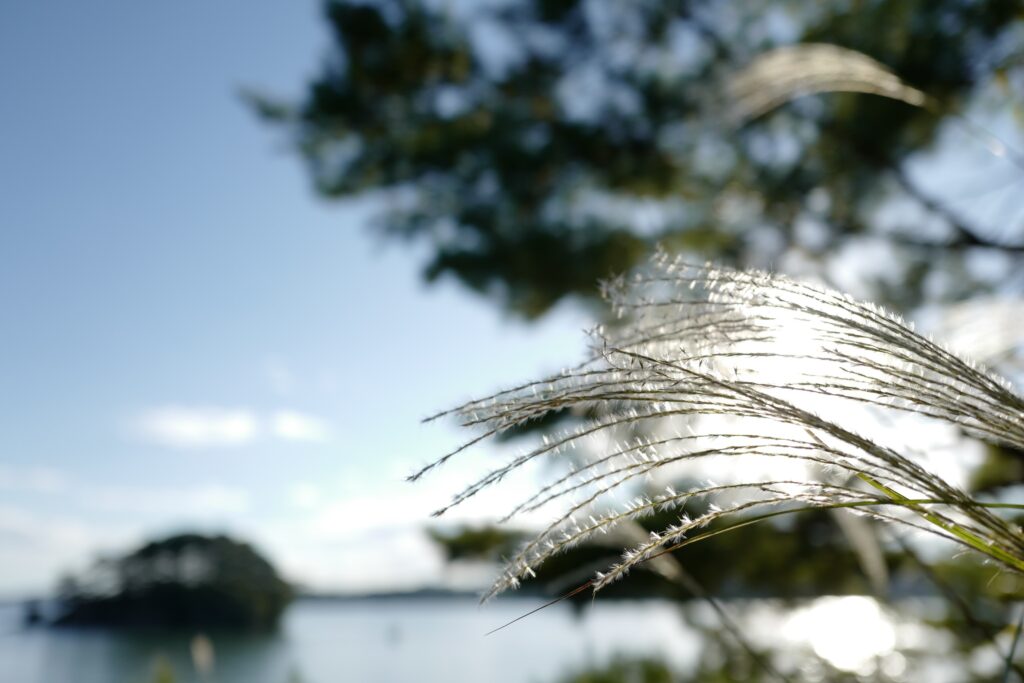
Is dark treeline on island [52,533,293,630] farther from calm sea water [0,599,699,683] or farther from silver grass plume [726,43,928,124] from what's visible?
silver grass plume [726,43,928,124]

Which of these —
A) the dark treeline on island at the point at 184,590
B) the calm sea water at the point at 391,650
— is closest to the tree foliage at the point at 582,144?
the calm sea water at the point at 391,650

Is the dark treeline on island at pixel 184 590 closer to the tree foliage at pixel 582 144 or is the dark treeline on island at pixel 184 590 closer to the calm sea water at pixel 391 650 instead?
the calm sea water at pixel 391 650

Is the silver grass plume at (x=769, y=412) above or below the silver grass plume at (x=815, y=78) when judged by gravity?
below

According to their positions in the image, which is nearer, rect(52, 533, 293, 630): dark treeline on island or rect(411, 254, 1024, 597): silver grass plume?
rect(411, 254, 1024, 597): silver grass plume

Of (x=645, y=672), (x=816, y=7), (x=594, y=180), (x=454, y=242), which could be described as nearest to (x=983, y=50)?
(x=816, y=7)

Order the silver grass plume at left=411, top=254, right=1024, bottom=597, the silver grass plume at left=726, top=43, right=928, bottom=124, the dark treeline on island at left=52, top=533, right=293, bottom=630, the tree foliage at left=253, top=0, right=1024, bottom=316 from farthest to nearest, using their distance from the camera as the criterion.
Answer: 1. the dark treeline on island at left=52, top=533, right=293, bottom=630
2. the tree foliage at left=253, top=0, right=1024, bottom=316
3. the silver grass plume at left=726, top=43, right=928, bottom=124
4. the silver grass plume at left=411, top=254, right=1024, bottom=597

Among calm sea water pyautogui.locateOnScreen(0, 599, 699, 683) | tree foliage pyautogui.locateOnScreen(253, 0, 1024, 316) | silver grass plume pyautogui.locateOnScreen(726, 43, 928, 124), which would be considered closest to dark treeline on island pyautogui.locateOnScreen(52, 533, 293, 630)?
calm sea water pyautogui.locateOnScreen(0, 599, 699, 683)

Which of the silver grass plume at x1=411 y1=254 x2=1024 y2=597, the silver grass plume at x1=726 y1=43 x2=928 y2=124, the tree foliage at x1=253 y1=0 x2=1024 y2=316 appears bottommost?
the silver grass plume at x1=411 y1=254 x2=1024 y2=597
